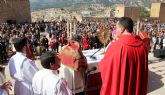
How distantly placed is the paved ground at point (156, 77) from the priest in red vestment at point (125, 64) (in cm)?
443

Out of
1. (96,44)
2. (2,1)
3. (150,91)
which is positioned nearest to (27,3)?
(2,1)

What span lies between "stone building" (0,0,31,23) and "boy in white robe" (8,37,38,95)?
115 feet

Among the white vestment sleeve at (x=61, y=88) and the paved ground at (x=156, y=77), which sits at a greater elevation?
the white vestment sleeve at (x=61, y=88)

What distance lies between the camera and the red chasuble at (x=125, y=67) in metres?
3.71

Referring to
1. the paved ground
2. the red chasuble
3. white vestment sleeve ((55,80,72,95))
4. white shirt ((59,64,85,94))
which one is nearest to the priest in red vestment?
the red chasuble

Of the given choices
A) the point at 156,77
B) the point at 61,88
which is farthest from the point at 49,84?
the point at 156,77

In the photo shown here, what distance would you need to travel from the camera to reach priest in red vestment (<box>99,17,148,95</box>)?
3.72m

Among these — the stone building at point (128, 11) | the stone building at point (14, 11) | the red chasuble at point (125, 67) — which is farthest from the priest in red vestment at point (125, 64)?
the stone building at point (128, 11)

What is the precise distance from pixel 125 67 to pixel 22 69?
167cm

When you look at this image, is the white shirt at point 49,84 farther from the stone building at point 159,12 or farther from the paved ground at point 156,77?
the stone building at point 159,12

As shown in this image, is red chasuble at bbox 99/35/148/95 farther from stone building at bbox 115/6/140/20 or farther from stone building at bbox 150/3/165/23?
stone building at bbox 150/3/165/23

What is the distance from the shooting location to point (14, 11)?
136 ft

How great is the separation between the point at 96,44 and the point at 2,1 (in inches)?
1070

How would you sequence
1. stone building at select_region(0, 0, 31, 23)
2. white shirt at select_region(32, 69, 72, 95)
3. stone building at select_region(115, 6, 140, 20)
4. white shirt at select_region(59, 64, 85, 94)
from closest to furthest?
white shirt at select_region(32, 69, 72, 95), white shirt at select_region(59, 64, 85, 94), stone building at select_region(0, 0, 31, 23), stone building at select_region(115, 6, 140, 20)
